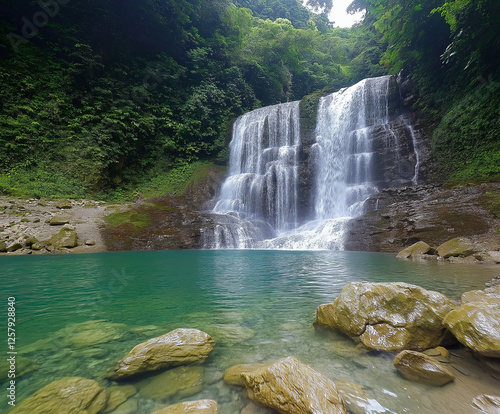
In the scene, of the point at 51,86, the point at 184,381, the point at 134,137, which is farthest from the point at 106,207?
the point at 184,381

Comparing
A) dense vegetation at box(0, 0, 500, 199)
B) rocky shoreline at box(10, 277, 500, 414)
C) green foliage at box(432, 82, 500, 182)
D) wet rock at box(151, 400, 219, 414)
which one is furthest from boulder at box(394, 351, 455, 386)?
dense vegetation at box(0, 0, 500, 199)

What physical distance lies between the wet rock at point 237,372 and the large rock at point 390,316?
1.15m

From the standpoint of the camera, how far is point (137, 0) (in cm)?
2283

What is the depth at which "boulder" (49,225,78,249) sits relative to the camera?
11.2 metres

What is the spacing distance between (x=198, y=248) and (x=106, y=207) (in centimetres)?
640

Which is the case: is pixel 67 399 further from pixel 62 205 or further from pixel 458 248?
pixel 62 205

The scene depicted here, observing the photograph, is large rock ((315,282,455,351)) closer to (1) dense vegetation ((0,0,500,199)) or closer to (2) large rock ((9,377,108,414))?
(2) large rock ((9,377,108,414))

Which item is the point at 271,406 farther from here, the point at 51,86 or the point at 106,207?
the point at 51,86

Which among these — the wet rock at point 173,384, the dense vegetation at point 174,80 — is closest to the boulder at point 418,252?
the dense vegetation at point 174,80

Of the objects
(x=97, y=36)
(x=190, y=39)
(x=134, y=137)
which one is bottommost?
(x=134, y=137)

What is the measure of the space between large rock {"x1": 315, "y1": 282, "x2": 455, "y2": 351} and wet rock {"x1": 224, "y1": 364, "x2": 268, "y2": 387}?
115 centimetres

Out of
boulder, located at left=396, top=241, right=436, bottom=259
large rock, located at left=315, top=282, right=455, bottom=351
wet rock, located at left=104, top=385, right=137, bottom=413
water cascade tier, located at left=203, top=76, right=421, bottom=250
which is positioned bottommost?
wet rock, located at left=104, top=385, right=137, bottom=413

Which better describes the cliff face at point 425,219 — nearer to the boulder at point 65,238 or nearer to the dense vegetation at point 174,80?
the dense vegetation at point 174,80

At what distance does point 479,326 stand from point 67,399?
3073 mm
